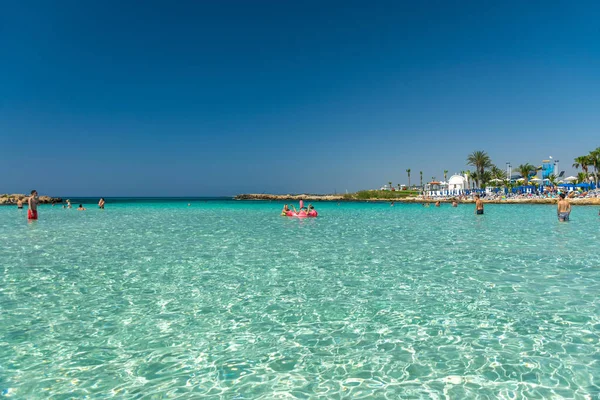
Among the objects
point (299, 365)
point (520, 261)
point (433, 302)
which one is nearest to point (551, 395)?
point (299, 365)


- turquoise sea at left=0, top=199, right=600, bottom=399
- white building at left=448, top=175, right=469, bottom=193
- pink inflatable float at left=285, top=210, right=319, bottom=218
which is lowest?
turquoise sea at left=0, top=199, right=600, bottom=399

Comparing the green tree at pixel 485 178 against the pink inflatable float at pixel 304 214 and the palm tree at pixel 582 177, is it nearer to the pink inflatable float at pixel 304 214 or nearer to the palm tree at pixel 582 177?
the palm tree at pixel 582 177

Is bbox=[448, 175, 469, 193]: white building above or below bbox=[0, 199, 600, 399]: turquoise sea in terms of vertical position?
above

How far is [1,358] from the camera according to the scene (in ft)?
18.0

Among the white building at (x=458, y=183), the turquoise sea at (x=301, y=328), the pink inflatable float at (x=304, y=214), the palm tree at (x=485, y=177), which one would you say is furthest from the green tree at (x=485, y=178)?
the turquoise sea at (x=301, y=328)

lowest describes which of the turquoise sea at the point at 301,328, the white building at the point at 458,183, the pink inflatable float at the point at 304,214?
the turquoise sea at the point at 301,328

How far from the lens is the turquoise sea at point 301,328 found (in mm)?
4766

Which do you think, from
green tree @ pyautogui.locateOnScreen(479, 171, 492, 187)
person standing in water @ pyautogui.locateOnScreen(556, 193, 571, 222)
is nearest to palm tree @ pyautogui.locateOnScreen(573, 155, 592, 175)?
green tree @ pyautogui.locateOnScreen(479, 171, 492, 187)

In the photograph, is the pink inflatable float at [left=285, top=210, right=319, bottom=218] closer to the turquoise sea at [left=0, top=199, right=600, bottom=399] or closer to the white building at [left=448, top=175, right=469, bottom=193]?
the turquoise sea at [left=0, top=199, right=600, bottom=399]

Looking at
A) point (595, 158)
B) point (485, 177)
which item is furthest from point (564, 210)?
point (485, 177)

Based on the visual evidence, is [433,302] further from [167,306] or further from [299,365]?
[167,306]

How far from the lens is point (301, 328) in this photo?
22.1ft

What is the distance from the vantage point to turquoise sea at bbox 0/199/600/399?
4.77 m

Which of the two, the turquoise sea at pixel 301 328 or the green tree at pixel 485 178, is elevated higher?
the green tree at pixel 485 178
